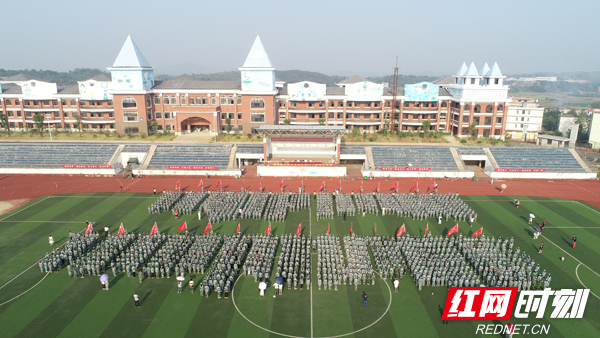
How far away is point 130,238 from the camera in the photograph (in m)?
30.1

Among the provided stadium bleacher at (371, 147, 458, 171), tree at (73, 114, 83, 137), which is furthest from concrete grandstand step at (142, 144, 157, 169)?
stadium bleacher at (371, 147, 458, 171)

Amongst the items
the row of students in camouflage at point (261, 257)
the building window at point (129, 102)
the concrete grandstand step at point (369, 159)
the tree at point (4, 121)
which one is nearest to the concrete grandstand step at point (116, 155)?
the building window at point (129, 102)

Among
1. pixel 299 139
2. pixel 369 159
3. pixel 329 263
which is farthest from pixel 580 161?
pixel 329 263

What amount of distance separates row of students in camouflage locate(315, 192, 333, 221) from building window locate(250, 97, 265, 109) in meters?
31.0

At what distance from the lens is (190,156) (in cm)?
5503

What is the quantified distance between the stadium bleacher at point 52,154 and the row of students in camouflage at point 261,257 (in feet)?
117

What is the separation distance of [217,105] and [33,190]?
3371 centimetres

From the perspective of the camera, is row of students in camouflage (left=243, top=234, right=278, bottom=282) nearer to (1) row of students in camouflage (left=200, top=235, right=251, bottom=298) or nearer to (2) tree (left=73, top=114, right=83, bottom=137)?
(1) row of students in camouflage (left=200, top=235, right=251, bottom=298)

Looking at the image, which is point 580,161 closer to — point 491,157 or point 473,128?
point 491,157

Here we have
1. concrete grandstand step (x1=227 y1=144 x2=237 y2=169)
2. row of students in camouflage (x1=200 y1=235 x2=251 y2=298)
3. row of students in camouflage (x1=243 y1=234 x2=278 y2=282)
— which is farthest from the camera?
concrete grandstand step (x1=227 y1=144 x2=237 y2=169)

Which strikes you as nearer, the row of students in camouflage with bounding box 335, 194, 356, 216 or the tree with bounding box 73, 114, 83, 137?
the row of students in camouflage with bounding box 335, 194, 356, 216

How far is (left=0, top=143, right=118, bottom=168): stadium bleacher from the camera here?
52.9 meters

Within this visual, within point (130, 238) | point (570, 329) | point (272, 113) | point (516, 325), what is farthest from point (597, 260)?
point (272, 113)

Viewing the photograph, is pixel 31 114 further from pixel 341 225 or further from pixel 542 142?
pixel 542 142
